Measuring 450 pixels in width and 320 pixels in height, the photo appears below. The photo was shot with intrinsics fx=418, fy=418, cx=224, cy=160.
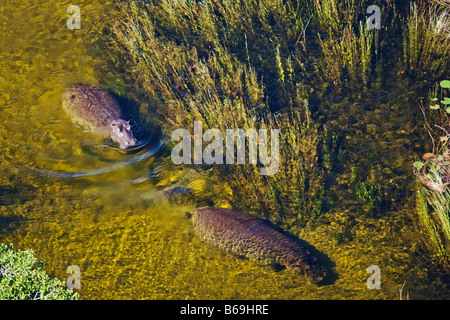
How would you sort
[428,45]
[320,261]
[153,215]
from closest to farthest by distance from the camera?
[320,261]
[153,215]
[428,45]

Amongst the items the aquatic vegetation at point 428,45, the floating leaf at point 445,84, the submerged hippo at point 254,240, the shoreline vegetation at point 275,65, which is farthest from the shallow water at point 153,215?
the aquatic vegetation at point 428,45

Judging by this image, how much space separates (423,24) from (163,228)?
21.8 feet

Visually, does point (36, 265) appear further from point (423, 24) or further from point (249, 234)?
point (423, 24)

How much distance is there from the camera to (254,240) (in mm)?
6285

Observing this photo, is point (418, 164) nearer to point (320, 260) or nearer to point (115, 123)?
point (320, 260)

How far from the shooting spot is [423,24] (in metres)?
8.58

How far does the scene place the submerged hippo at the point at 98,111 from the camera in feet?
26.1

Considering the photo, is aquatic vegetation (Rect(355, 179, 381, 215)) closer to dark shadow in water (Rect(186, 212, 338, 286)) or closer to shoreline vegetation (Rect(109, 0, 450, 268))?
shoreline vegetation (Rect(109, 0, 450, 268))

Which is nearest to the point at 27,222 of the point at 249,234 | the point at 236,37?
the point at 249,234

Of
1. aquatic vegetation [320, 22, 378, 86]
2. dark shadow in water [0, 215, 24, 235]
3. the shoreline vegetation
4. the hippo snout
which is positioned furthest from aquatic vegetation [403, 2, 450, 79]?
dark shadow in water [0, 215, 24, 235]

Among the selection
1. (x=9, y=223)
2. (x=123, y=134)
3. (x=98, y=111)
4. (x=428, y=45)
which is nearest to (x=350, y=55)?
(x=428, y=45)

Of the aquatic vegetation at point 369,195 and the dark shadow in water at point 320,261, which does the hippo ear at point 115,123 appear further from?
the aquatic vegetation at point 369,195

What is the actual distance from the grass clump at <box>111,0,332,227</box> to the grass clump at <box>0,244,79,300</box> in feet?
10.3

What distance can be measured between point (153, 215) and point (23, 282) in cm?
249
